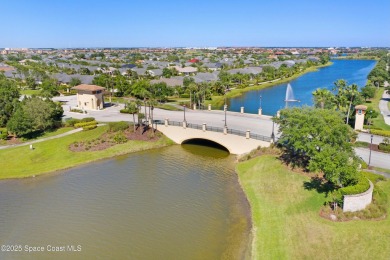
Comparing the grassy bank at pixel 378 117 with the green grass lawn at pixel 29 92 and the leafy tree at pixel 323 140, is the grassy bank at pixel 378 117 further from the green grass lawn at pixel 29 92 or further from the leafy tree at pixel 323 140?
the green grass lawn at pixel 29 92

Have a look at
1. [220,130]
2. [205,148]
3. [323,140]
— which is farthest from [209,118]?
[323,140]

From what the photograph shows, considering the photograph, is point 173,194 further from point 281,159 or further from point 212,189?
point 281,159

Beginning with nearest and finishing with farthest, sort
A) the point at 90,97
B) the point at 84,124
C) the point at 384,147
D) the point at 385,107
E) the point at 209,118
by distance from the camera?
the point at 384,147 → the point at 84,124 → the point at 209,118 → the point at 385,107 → the point at 90,97

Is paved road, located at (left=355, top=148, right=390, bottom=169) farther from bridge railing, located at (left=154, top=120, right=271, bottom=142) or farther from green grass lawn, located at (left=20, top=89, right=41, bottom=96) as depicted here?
green grass lawn, located at (left=20, top=89, right=41, bottom=96)

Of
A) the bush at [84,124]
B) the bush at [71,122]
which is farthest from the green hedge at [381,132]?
the bush at [71,122]

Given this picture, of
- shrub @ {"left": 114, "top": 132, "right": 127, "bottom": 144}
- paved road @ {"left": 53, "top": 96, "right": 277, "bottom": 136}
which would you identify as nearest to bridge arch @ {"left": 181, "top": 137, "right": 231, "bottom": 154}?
paved road @ {"left": 53, "top": 96, "right": 277, "bottom": 136}

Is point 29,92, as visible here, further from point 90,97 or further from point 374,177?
point 374,177
